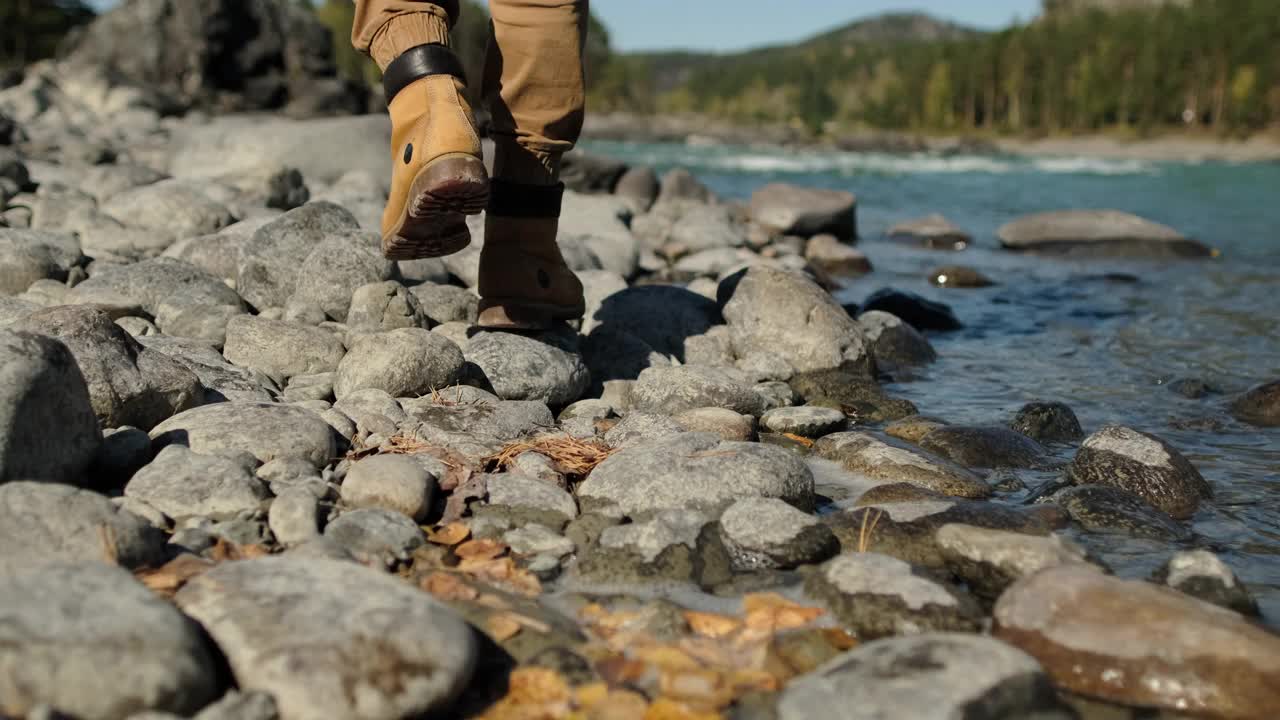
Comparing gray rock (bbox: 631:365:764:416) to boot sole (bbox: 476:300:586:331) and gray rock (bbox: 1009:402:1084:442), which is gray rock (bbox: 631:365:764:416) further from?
gray rock (bbox: 1009:402:1084:442)

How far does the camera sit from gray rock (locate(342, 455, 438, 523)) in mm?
2604

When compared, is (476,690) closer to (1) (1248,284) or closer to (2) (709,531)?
(2) (709,531)

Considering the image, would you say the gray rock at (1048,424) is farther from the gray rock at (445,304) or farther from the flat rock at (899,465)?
the gray rock at (445,304)

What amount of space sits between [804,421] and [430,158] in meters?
1.67

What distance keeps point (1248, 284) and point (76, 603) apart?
940cm

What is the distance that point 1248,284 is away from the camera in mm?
8906

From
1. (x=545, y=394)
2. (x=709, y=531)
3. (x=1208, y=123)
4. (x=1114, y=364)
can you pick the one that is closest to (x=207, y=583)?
(x=709, y=531)

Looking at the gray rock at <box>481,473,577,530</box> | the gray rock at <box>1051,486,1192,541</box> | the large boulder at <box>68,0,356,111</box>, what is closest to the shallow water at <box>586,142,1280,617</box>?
the gray rock at <box>1051,486,1192,541</box>

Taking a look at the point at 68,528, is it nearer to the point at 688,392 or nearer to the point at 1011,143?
the point at 688,392

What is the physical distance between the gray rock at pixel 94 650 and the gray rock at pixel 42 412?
591 mm

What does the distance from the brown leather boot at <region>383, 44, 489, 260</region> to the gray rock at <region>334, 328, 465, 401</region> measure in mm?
396

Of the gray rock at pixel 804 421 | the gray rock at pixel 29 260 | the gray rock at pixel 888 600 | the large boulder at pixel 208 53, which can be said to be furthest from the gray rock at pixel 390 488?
the large boulder at pixel 208 53

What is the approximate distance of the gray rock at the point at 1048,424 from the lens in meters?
4.04

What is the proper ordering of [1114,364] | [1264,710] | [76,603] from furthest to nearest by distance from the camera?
[1114,364] → [1264,710] → [76,603]
